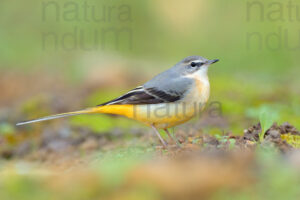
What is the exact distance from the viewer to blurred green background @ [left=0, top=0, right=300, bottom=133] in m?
15.1

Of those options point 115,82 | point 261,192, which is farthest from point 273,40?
point 261,192

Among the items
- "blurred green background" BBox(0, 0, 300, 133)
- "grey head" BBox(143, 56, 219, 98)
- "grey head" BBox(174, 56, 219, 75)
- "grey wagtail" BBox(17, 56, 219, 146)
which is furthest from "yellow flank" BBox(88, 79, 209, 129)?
"blurred green background" BBox(0, 0, 300, 133)

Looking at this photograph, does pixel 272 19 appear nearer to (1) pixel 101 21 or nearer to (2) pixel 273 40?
(2) pixel 273 40

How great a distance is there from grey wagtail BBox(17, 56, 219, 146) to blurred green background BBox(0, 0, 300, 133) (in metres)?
5.21

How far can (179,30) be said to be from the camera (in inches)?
671

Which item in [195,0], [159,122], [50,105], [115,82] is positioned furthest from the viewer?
[195,0]

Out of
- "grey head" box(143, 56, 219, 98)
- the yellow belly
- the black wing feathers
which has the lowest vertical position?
the yellow belly

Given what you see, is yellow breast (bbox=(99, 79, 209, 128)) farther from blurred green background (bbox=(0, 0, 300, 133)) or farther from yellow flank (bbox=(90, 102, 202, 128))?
blurred green background (bbox=(0, 0, 300, 133))

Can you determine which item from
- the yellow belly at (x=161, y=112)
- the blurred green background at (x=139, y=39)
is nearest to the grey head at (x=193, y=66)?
the yellow belly at (x=161, y=112)

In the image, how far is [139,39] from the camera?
18156 millimetres

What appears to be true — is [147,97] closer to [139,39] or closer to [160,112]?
[160,112]

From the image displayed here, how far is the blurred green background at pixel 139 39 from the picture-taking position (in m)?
15.1

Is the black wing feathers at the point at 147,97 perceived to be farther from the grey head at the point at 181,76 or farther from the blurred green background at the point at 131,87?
the blurred green background at the point at 131,87

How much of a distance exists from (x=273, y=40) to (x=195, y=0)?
287 cm
